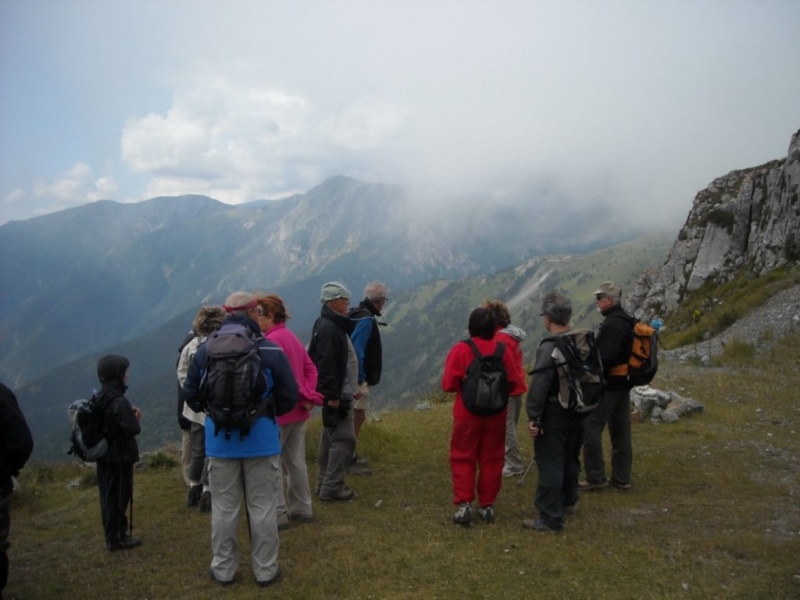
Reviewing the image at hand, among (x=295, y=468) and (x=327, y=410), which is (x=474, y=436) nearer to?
(x=327, y=410)

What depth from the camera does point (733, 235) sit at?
3066 centimetres

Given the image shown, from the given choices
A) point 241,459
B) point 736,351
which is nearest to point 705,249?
point 736,351

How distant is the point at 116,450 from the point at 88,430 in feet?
1.26

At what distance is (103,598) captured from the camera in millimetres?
5262

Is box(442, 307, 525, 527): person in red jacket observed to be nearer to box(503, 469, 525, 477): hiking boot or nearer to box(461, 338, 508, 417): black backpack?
box(461, 338, 508, 417): black backpack

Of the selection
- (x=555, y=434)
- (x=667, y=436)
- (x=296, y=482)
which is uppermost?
(x=555, y=434)

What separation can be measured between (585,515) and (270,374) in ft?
14.2

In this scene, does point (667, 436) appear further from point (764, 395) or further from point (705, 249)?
point (705, 249)

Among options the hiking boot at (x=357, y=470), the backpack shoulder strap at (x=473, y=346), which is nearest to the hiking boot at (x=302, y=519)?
the hiking boot at (x=357, y=470)

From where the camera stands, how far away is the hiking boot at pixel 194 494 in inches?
313

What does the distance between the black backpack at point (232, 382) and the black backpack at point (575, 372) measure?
3.11m

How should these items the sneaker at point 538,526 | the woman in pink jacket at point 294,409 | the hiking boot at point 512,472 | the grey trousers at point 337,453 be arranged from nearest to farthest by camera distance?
1. the sneaker at point 538,526
2. the woman in pink jacket at point 294,409
3. the grey trousers at point 337,453
4. the hiking boot at point 512,472

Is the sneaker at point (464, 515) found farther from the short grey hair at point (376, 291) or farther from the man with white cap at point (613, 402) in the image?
the short grey hair at point (376, 291)

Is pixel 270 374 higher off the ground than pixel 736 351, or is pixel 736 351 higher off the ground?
pixel 270 374
